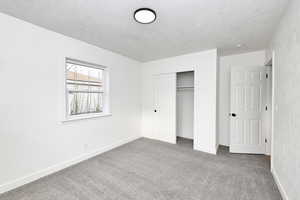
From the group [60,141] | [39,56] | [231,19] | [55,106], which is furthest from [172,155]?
[39,56]

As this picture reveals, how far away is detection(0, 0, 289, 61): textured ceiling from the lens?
1.65 meters

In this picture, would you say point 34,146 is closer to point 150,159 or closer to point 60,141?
point 60,141

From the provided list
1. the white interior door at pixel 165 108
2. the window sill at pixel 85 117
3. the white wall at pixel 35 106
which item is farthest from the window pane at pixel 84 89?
the white interior door at pixel 165 108

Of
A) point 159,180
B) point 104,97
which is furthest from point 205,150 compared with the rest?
point 104,97

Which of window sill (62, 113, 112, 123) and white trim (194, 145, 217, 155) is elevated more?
window sill (62, 113, 112, 123)

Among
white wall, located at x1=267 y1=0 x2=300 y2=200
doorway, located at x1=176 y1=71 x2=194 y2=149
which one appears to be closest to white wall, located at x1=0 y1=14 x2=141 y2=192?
doorway, located at x1=176 y1=71 x2=194 y2=149

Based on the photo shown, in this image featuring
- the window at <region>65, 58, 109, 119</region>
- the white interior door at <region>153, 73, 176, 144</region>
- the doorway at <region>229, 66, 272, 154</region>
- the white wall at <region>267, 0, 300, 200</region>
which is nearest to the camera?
the white wall at <region>267, 0, 300, 200</region>

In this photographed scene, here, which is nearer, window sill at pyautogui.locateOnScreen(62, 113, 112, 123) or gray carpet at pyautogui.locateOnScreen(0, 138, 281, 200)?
gray carpet at pyautogui.locateOnScreen(0, 138, 281, 200)

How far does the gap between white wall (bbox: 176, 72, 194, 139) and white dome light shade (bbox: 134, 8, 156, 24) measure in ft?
8.53

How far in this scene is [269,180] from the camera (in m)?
2.09

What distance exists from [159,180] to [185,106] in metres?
2.65

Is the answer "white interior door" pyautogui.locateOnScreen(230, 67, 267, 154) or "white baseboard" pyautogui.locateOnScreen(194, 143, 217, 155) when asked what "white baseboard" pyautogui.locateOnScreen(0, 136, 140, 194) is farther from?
"white interior door" pyautogui.locateOnScreen(230, 67, 267, 154)

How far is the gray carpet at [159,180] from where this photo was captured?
5.85 ft

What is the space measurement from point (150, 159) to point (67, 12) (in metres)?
2.94
